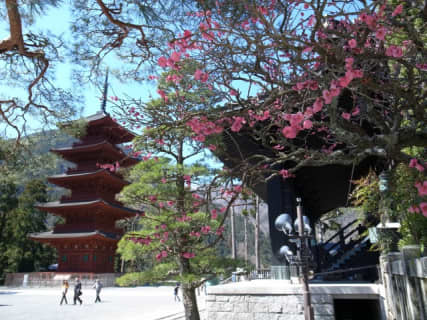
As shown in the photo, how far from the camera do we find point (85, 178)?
24750 millimetres

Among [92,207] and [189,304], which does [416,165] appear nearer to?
[189,304]

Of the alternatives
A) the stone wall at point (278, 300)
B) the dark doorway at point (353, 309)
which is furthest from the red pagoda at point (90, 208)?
the dark doorway at point (353, 309)

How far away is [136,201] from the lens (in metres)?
7.13

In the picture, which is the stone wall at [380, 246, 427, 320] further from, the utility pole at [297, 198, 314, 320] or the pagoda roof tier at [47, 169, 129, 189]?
the pagoda roof tier at [47, 169, 129, 189]

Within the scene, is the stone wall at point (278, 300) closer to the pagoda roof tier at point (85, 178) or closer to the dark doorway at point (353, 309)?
the dark doorway at point (353, 309)

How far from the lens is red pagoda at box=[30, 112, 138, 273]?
23.4 metres

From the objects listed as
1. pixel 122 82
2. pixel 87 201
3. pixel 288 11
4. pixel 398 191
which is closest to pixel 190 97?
pixel 122 82

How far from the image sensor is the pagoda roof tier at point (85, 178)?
23766 mm

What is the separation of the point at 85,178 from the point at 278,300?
22.3 m

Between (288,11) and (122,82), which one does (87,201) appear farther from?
(288,11)

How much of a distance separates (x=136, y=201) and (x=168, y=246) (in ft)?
4.17

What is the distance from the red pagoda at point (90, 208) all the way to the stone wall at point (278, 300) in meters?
18.4

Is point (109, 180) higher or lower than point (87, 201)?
higher

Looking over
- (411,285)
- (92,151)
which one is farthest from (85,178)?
(411,285)
